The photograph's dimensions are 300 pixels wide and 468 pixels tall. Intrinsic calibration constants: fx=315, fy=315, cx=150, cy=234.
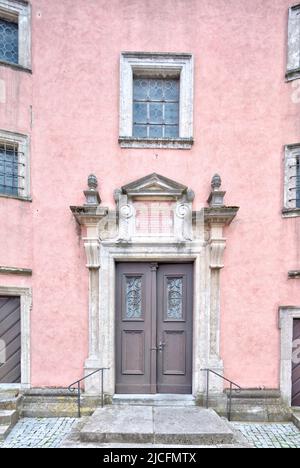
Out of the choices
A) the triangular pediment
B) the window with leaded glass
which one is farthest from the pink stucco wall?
the window with leaded glass

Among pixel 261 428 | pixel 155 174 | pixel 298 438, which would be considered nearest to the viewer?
pixel 298 438

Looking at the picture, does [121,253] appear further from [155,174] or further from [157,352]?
[157,352]

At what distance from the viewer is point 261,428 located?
5.04 meters

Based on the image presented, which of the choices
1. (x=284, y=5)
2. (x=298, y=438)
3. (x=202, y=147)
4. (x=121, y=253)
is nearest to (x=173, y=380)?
(x=298, y=438)

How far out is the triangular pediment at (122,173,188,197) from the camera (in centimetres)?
548

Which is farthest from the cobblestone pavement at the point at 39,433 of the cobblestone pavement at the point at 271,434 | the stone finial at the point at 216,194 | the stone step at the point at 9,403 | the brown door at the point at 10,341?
the stone finial at the point at 216,194

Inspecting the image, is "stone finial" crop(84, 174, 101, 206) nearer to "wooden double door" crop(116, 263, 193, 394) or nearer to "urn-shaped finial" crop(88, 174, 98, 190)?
"urn-shaped finial" crop(88, 174, 98, 190)

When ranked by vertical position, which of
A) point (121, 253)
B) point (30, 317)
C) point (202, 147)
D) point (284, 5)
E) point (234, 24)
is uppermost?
point (284, 5)

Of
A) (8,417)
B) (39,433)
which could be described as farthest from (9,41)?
(39,433)

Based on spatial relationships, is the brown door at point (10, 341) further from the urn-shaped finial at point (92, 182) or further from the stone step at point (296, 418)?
the stone step at point (296, 418)

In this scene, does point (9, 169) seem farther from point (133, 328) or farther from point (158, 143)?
point (133, 328)

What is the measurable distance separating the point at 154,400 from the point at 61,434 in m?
1.57

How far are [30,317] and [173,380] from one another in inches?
109

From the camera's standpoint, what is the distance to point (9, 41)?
5.81 metres
